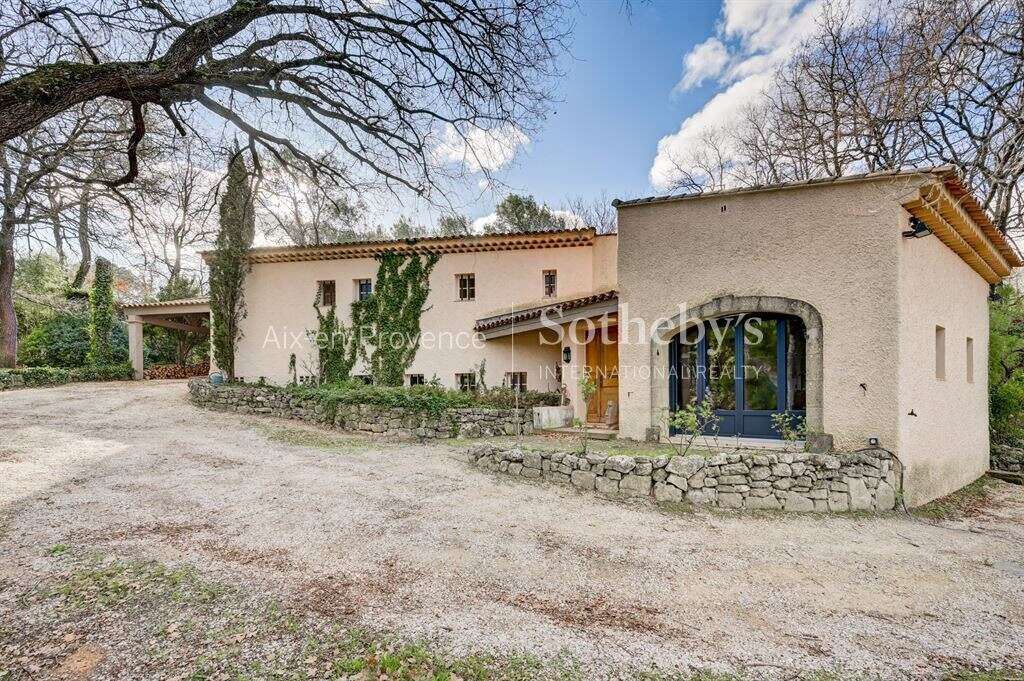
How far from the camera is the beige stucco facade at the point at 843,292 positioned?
7617 mm

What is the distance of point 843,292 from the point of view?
7906 mm

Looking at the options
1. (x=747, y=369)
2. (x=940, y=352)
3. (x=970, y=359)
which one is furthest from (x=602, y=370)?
(x=970, y=359)

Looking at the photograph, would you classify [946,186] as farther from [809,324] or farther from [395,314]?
[395,314]

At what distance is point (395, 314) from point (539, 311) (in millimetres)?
5786

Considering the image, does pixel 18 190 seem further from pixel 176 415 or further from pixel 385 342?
pixel 385 342

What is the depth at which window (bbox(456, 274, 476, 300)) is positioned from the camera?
15.7 metres

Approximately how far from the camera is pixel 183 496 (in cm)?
686

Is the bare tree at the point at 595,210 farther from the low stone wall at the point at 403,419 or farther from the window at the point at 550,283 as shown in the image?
the low stone wall at the point at 403,419

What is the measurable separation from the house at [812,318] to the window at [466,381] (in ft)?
10.6

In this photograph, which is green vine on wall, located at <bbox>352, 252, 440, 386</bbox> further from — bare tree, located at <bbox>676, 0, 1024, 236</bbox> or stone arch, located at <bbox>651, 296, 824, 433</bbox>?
bare tree, located at <bbox>676, 0, 1024, 236</bbox>

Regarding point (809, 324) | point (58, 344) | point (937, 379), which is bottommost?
point (937, 379)

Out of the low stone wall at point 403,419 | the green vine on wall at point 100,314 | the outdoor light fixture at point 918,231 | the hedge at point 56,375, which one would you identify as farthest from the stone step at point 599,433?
the green vine on wall at point 100,314

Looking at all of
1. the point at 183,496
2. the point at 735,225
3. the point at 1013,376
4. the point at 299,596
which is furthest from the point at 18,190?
the point at 1013,376

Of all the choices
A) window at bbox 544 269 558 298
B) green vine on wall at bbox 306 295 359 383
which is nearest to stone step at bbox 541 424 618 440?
window at bbox 544 269 558 298
